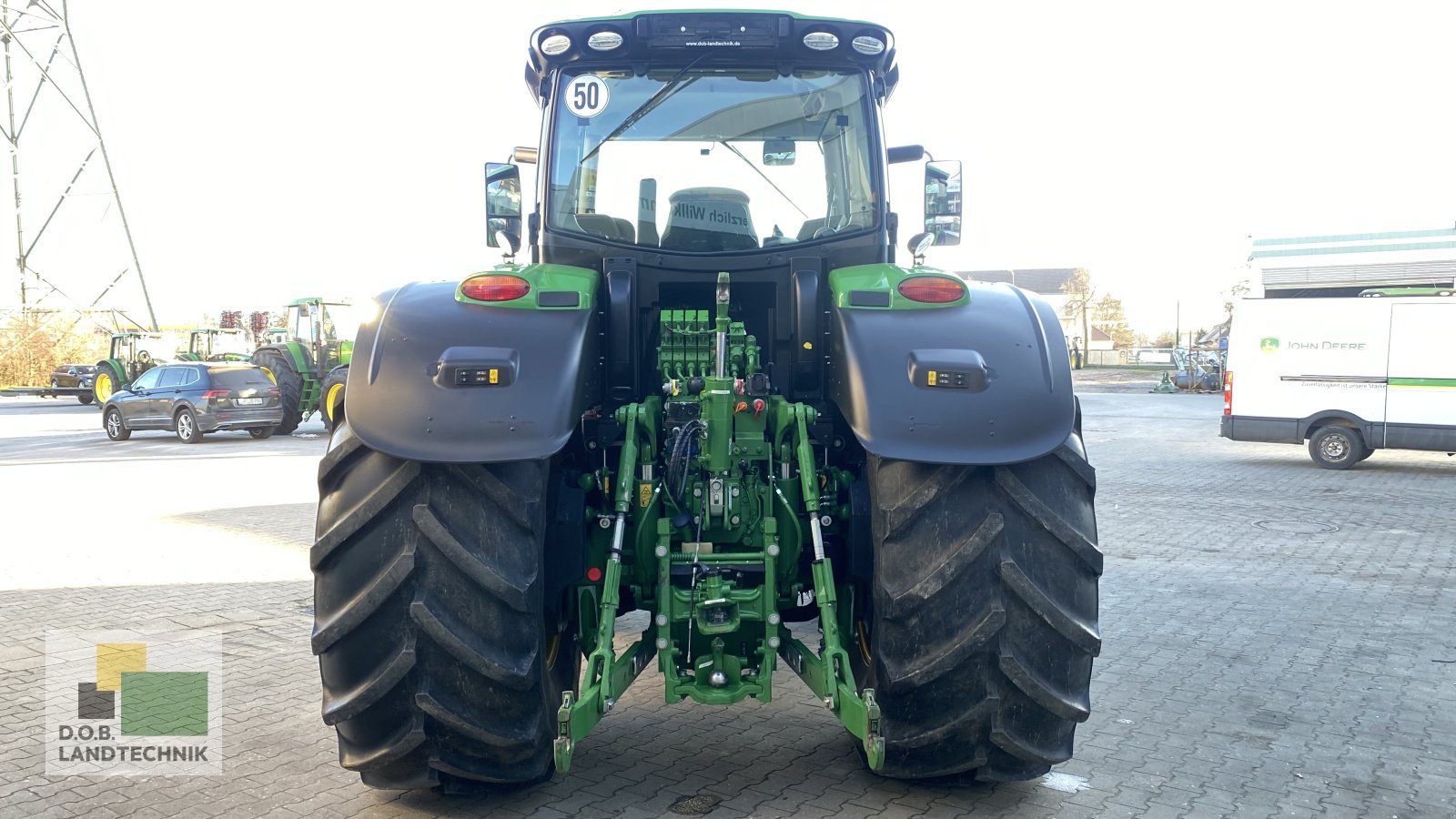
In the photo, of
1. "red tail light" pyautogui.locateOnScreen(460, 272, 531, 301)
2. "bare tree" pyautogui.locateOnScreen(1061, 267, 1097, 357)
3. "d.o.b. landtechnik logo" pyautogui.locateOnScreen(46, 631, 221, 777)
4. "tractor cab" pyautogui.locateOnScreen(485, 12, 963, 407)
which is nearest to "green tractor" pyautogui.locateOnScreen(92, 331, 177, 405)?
"d.o.b. landtechnik logo" pyautogui.locateOnScreen(46, 631, 221, 777)

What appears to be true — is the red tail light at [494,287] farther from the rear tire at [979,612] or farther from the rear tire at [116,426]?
the rear tire at [116,426]

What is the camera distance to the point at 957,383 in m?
3.47

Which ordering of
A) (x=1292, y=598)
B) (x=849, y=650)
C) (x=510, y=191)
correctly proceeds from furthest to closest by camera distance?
(x=1292, y=598), (x=510, y=191), (x=849, y=650)

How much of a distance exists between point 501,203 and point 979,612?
282 centimetres

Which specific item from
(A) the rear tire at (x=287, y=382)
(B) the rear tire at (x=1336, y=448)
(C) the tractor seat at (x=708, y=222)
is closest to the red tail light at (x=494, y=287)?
(C) the tractor seat at (x=708, y=222)

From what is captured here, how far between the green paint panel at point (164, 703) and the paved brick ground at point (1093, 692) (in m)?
0.16

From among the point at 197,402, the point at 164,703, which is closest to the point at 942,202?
the point at 164,703

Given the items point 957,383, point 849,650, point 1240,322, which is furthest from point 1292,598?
point 1240,322

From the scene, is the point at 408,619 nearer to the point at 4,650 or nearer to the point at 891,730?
the point at 891,730

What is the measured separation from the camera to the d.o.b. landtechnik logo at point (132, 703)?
4410mm

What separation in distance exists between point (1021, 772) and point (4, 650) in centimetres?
547

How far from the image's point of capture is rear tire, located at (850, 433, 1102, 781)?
3.37 m

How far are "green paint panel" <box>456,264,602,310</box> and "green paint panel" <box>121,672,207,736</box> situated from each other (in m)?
2.43

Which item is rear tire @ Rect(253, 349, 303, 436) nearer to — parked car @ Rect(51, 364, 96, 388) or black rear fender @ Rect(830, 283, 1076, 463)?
parked car @ Rect(51, 364, 96, 388)
